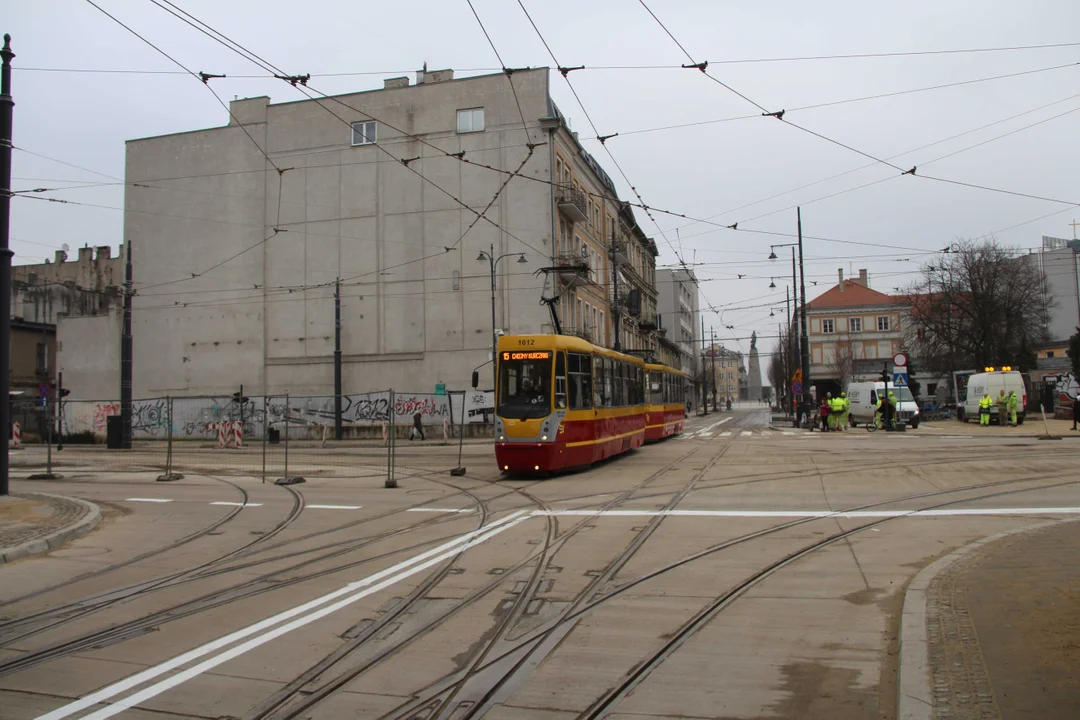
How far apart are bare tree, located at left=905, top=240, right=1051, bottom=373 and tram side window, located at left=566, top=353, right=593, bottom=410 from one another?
37384 millimetres

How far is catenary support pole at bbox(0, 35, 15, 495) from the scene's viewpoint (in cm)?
1270

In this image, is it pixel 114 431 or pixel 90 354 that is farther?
pixel 90 354

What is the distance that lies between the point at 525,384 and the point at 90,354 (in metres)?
38.9

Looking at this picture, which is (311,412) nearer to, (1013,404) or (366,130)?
(366,130)

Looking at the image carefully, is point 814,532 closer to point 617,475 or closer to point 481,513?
point 481,513

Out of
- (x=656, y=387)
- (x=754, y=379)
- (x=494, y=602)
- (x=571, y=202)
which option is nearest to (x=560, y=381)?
(x=494, y=602)

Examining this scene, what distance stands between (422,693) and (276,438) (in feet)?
108

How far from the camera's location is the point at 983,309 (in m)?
48.0

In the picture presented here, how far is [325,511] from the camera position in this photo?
42.1 feet

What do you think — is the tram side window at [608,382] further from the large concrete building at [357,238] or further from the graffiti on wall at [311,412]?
the graffiti on wall at [311,412]

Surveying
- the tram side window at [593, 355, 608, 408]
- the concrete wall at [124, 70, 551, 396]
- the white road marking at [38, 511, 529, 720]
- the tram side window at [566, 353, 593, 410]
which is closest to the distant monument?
the concrete wall at [124, 70, 551, 396]

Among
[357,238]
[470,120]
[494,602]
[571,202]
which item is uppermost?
[470,120]

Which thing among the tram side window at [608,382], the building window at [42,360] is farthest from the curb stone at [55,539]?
the building window at [42,360]

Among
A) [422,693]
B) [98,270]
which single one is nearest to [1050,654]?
[422,693]
